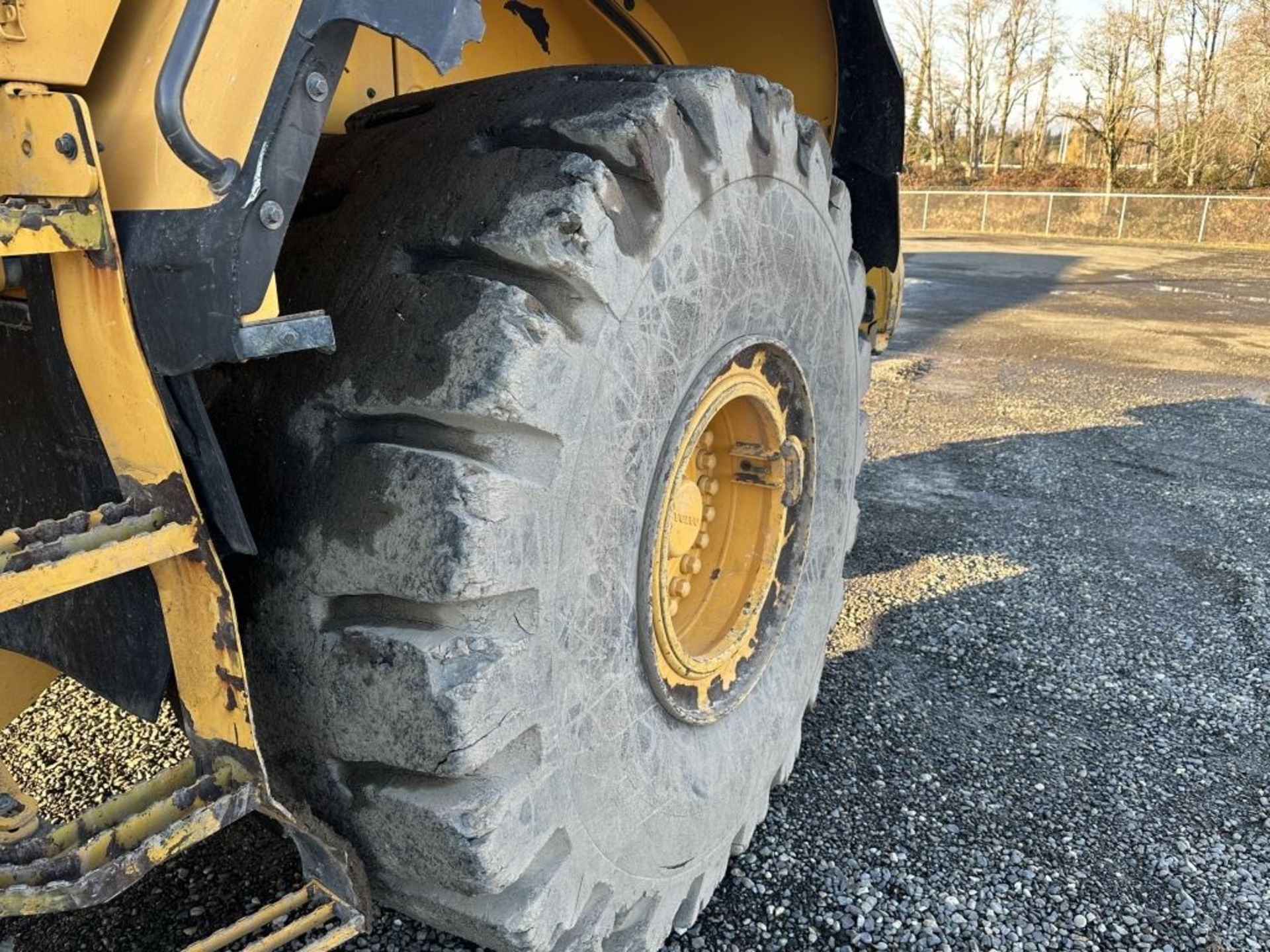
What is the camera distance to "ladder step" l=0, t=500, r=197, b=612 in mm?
1147

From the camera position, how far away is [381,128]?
1782mm

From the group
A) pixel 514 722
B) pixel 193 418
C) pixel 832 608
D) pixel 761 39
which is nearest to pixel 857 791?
pixel 832 608

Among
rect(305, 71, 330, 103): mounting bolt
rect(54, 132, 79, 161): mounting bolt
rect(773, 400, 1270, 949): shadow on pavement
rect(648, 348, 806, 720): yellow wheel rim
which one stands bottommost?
rect(773, 400, 1270, 949): shadow on pavement

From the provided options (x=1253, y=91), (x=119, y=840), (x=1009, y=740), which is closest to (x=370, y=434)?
(x=119, y=840)

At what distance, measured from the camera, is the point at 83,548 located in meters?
1.21

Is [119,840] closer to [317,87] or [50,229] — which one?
[50,229]

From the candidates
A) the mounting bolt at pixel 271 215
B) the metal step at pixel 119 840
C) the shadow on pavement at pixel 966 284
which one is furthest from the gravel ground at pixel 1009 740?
the shadow on pavement at pixel 966 284

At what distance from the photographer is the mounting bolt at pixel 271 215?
1.21 metres

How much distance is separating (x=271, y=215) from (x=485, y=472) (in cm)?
42

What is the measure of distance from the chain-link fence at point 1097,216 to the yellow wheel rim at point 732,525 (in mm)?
23521

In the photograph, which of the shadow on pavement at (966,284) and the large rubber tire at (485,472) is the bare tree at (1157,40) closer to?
the shadow on pavement at (966,284)

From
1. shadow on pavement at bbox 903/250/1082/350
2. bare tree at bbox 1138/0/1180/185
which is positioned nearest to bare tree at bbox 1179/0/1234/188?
bare tree at bbox 1138/0/1180/185

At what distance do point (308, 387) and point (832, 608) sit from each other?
1.73 meters

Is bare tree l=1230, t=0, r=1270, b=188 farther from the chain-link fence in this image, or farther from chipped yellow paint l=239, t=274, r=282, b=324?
chipped yellow paint l=239, t=274, r=282, b=324
